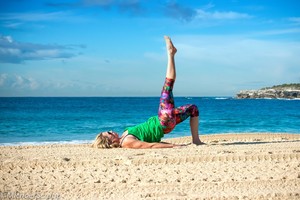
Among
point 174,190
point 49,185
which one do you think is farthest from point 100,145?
point 174,190

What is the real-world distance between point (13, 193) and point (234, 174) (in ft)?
→ 11.2

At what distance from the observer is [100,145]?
31.0 ft

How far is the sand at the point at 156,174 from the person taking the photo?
5.28 m

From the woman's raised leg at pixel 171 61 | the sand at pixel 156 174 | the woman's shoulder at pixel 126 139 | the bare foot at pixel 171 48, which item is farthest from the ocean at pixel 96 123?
the sand at pixel 156 174

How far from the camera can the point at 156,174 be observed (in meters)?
6.35

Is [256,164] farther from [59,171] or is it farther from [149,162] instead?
[59,171]

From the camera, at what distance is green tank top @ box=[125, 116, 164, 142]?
894 cm

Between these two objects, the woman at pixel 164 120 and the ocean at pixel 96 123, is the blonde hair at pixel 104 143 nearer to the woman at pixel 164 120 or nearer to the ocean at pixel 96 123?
the woman at pixel 164 120

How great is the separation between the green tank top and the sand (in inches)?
17.4

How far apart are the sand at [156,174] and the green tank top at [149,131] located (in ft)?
1.45

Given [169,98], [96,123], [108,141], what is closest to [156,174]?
[169,98]

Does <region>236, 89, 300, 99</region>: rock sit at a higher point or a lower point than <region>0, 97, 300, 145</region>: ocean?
A: higher

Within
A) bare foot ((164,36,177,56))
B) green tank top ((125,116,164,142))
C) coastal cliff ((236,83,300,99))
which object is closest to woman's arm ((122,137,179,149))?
green tank top ((125,116,164,142))

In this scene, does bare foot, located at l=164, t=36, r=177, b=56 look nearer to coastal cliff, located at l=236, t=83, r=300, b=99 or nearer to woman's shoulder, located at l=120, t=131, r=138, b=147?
woman's shoulder, located at l=120, t=131, r=138, b=147
